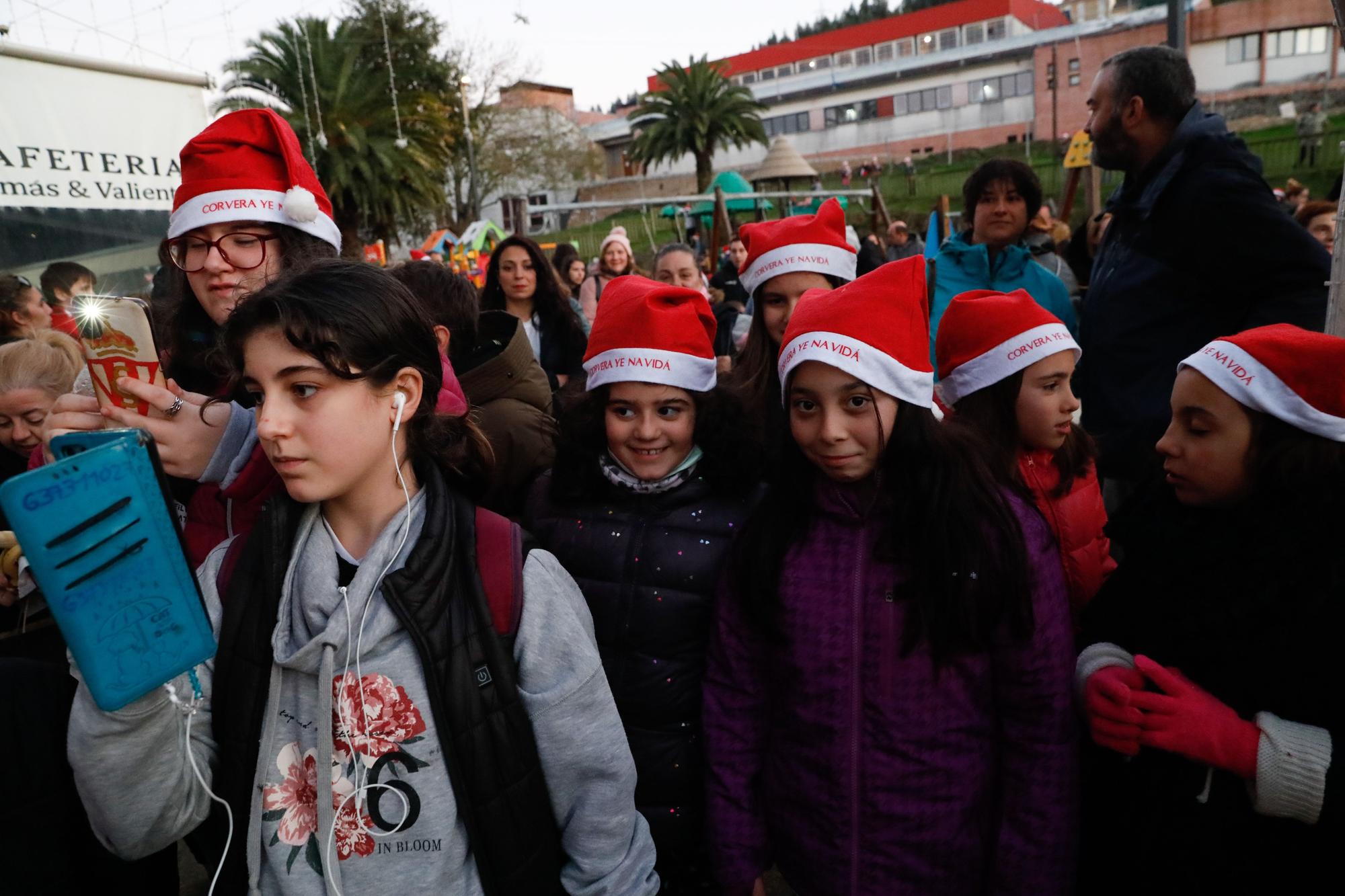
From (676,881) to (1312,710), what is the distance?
1.48 metres

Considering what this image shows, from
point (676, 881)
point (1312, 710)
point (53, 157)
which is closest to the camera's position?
point (1312, 710)

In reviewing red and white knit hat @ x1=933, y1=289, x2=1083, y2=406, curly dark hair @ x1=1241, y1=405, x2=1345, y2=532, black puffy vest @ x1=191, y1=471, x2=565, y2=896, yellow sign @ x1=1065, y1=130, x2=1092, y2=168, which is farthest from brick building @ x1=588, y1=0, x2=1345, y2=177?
black puffy vest @ x1=191, y1=471, x2=565, y2=896

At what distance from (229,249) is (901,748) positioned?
1940 mm

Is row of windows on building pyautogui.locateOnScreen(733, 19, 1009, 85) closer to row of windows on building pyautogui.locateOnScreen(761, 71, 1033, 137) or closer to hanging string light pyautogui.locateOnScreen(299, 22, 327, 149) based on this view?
row of windows on building pyautogui.locateOnScreen(761, 71, 1033, 137)

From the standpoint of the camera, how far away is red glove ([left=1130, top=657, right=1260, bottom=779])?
151cm

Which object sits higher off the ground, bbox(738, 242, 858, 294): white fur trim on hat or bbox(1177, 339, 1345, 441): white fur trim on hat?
bbox(738, 242, 858, 294): white fur trim on hat

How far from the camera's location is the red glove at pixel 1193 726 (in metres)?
1.51

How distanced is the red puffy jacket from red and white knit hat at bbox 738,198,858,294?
111cm

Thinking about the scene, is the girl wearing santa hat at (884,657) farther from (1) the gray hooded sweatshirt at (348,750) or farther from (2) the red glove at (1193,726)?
(1) the gray hooded sweatshirt at (348,750)

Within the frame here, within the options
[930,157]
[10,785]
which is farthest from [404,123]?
[930,157]

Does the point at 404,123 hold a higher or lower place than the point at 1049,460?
higher

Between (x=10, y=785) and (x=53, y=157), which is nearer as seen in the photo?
(x=10, y=785)

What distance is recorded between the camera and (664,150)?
3600cm

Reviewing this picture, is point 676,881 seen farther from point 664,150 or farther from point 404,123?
point 664,150
